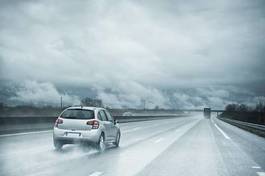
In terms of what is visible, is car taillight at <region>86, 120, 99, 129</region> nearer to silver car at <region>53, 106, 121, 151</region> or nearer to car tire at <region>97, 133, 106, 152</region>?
silver car at <region>53, 106, 121, 151</region>

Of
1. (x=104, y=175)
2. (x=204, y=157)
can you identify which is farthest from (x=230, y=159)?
(x=104, y=175)

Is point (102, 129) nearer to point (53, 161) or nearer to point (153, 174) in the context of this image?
point (53, 161)

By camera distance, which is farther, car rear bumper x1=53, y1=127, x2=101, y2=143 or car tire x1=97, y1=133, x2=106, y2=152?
car tire x1=97, y1=133, x2=106, y2=152

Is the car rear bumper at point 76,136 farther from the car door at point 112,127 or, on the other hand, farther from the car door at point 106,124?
the car door at point 112,127

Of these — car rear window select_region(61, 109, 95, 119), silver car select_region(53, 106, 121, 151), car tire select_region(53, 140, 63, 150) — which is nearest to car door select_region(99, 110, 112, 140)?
silver car select_region(53, 106, 121, 151)

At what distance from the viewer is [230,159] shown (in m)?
12.1

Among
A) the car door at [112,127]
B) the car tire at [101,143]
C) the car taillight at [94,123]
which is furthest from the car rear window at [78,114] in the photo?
the car door at [112,127]

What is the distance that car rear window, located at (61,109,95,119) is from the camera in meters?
13.6

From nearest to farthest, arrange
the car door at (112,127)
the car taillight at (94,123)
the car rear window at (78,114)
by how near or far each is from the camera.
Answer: the car taillight at (94,123)
the car rear window at (78,114)
the car door at (112,127)

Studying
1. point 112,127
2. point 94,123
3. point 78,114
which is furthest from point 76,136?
point 112,127

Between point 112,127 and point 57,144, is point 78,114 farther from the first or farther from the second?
point 112,127

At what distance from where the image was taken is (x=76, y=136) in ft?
43.3

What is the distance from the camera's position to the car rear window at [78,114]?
13648mm

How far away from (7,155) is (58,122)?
2304 millimetres
